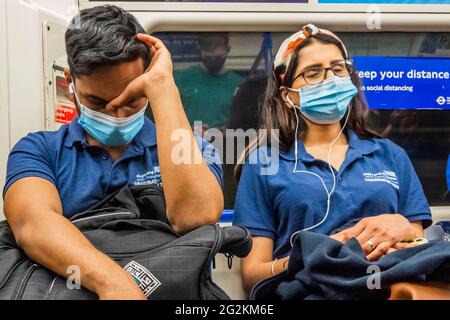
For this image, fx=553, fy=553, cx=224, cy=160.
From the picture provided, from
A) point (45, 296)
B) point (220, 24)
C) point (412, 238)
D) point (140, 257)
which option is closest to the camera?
point (45, 296)

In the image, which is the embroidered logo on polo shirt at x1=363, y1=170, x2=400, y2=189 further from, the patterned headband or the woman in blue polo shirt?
the patterned headband

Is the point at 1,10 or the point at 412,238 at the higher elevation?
the point at 1,10

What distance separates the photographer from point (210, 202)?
1.74 m

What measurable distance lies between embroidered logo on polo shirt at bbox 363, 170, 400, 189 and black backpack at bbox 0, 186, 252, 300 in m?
0.68

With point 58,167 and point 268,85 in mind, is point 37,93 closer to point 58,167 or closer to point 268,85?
point 58,167

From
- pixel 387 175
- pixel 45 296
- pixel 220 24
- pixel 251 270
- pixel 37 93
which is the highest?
pixel 220 24

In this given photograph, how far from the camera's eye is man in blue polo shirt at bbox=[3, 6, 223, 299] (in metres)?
1.63

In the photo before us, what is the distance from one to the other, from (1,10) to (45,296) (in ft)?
4.03

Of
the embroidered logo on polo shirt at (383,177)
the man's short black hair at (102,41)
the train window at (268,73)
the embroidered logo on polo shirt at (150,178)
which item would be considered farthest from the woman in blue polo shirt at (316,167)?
the man's short black hair at (102,41)

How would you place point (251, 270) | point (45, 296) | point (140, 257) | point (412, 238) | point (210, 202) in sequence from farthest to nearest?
point (251, 270) → point (412, 238) → point (210, 202) → point (140, 257) → point (45, 296)

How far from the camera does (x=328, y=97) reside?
2215 mm

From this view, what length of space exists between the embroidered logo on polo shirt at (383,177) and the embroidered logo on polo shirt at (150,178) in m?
0.81
